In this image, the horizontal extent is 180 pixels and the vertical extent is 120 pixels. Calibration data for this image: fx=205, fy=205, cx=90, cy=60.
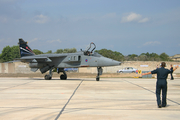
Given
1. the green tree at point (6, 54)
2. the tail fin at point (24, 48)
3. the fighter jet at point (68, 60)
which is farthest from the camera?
the green tree at point (6, 54)

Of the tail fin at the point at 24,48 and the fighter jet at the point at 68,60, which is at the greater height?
the tail fin at the point at 24,48

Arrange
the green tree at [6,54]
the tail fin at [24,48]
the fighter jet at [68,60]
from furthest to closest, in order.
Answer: the green tree at [6,54] → the tail fin at [24,48] → the fighter jet at [68,60]

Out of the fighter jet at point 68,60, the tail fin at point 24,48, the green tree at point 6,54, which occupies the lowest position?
the fighter jet at point 68,60

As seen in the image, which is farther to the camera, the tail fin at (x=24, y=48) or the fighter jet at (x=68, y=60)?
the tail fin at (x=24, y=48)

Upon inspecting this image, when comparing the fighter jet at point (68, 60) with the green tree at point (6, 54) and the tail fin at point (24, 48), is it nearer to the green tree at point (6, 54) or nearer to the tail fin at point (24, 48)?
the tail fin at point (24, 48)

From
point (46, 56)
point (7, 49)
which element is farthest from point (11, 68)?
point (7, 49)

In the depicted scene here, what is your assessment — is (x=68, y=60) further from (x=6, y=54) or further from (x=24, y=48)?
(x=6, y=54)

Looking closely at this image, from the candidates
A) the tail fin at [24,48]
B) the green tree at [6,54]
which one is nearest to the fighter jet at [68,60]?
the tail fin at [24,48]

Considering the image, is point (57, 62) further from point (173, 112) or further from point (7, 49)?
point (7, 49)

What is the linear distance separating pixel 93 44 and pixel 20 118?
1529 centimetres

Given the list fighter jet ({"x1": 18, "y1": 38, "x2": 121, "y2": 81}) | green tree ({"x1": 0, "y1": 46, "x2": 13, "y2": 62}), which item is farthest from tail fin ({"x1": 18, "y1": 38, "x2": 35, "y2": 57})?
green tree ({"x1": 0, "y1": 46, "x2": 13, "y2": 62})

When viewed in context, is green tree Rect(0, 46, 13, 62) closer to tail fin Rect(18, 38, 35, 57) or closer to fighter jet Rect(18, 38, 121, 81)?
tail fin Rect(18, 38, 35, 57)

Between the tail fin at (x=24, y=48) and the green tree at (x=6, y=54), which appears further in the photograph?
the green tree at (x=6, y=54)

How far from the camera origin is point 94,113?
19.5 feet
